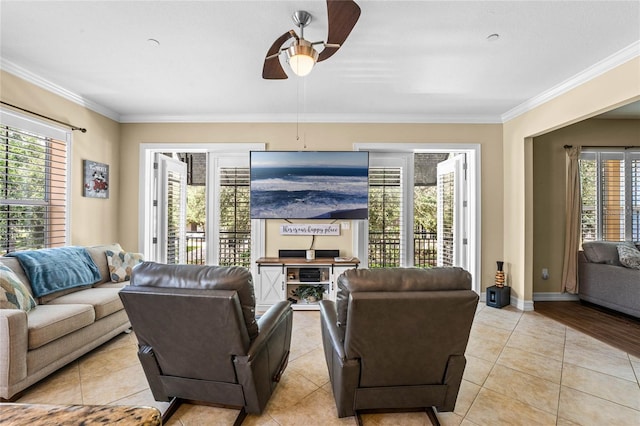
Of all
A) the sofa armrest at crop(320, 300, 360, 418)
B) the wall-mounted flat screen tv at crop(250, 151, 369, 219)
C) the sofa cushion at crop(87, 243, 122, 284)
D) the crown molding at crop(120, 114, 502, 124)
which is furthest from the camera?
the crown molding at crop(120, 114, 502, 124)

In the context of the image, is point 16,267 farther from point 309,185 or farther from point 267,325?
point 309,185

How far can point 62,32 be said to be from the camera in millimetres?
2287

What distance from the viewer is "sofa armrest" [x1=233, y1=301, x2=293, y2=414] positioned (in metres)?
1.58

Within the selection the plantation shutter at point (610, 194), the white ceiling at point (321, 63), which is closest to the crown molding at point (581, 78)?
the white ceiling at point (321, 63)

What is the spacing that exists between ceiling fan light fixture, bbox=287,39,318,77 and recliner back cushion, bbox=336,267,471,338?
4.38 feet

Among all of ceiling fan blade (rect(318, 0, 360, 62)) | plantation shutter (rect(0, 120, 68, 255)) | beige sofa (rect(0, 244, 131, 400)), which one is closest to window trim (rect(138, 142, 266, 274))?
plantation shutter (rect(0, 120, 68, 255))

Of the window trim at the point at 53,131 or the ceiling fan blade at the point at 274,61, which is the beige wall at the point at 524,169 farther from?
the window trim at the point at 53,131

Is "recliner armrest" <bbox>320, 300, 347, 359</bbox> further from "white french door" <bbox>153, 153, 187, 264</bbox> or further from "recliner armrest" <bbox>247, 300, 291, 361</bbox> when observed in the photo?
"white french door" <bbox>153, 153, 187, 264</bbox>

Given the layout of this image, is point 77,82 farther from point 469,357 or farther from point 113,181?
point 469,357

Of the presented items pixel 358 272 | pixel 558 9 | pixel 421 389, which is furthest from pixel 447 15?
pixel 421 389

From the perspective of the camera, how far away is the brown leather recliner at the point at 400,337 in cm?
144

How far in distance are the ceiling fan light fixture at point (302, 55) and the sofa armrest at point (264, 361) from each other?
1664 millimetres

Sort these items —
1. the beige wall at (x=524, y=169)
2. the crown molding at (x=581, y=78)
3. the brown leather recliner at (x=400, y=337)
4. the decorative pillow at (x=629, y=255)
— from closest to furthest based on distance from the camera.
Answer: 1. the brown leather recliner at (x=400, y=337)
2. the crown molding at (x=581, y=78)
3. the beige wall at (x=524, y=169)
4. the decorative pillow at (x=629, y=255)

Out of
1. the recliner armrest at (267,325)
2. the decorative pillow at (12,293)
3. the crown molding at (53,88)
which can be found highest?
the crown molding at (53,88)
